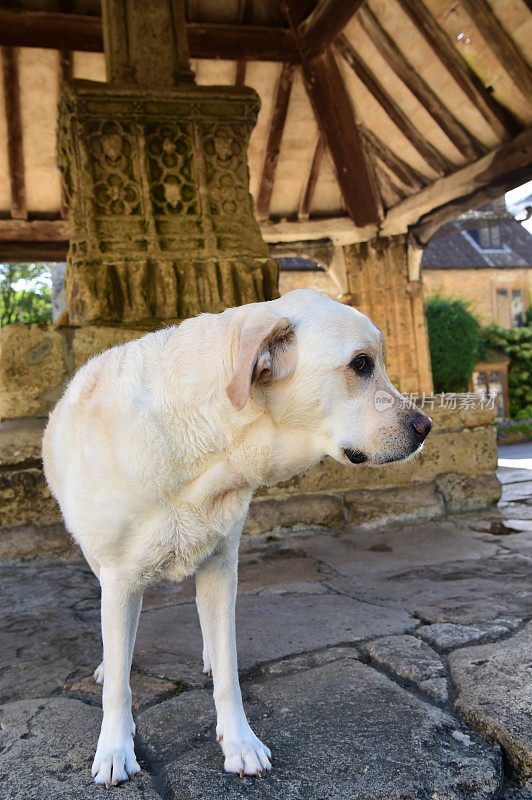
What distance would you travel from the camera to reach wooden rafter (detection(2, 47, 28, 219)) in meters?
7.53

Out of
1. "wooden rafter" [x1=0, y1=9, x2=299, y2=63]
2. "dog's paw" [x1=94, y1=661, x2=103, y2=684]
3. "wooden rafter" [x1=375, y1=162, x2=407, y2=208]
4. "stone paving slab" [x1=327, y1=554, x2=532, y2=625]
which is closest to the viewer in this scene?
"dog's paw" [x1=94, y1=661, x2=103, y2=684]

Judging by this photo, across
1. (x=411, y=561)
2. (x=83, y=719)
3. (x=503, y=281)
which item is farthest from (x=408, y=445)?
(x=503, y=281)

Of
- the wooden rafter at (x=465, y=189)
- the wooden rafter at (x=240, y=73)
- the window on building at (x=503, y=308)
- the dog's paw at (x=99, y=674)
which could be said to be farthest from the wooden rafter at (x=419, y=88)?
the window on building at (x=503, y=308)

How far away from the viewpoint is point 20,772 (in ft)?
4.88

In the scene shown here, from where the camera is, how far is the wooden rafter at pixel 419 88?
24.6 feet

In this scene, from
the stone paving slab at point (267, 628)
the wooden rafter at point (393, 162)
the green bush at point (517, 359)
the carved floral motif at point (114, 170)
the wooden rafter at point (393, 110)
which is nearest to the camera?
the stone paving slab at point (267, 628)

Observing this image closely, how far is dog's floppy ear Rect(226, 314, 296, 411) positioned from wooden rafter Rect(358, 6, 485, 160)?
23.9 ft

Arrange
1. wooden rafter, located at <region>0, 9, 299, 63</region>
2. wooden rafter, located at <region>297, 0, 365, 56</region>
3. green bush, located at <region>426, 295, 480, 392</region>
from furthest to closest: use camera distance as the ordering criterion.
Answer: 1. green bush, located at <region>426, 295, 480, 392</region>
2. wooden rafter, located at <region>0, 9, 299, 63</region>
3. wooden rafter, located at <region>297, 0, 365, 56</region>

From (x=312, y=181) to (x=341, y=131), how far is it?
123 centimetres

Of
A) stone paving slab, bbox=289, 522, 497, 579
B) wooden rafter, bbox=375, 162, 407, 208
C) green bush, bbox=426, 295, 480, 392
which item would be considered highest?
wooden rafter, bbox=375, 162, 407, 208

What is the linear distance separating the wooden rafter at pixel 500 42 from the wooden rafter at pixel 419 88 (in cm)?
114

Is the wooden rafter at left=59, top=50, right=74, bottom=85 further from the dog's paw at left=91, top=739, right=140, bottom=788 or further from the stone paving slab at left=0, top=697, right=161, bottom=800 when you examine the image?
the dog's paw at left=91, top=739, right=140, bottom=788

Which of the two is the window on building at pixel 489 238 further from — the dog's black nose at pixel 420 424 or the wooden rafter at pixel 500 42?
the dog's black nose at pixel 420 424

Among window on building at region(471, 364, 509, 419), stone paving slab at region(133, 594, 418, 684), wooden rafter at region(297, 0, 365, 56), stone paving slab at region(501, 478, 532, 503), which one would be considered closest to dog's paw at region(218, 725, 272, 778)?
stone paving slab at region(133, 594, 418, 684)
